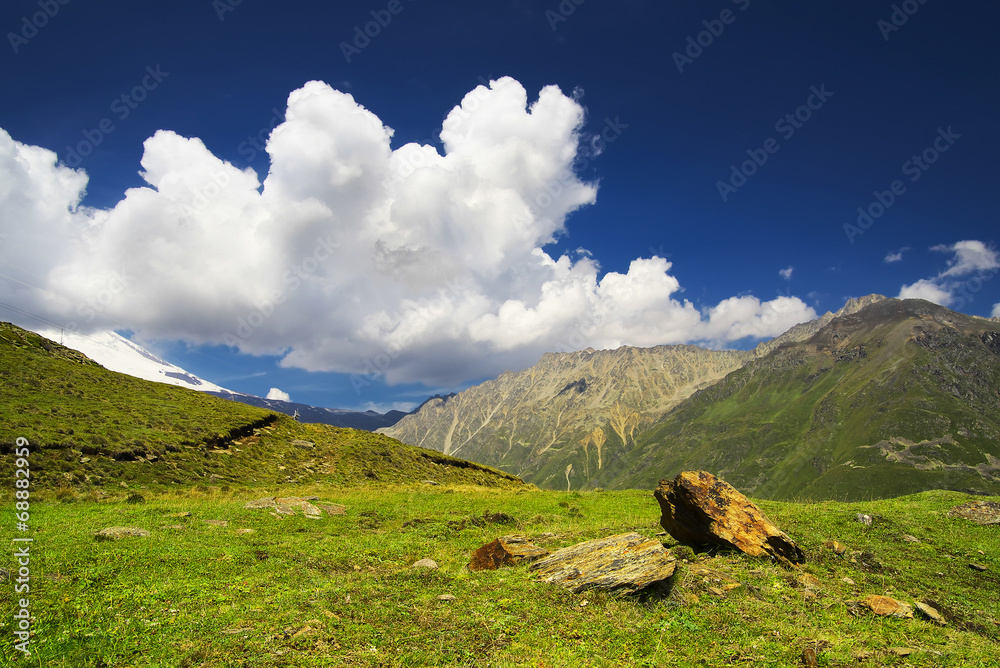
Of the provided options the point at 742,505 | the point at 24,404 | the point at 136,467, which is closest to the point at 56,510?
the point at 136,467

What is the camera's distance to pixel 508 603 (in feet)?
43.4

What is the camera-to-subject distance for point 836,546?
18.7 metres

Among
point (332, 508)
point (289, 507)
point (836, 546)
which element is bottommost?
point (332, 508)

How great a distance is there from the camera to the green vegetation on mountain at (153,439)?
3278 centimetres

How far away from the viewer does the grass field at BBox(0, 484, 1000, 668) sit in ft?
33.3

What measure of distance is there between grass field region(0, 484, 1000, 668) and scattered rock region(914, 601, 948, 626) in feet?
1.20

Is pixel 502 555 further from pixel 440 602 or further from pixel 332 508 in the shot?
pixel 332 508

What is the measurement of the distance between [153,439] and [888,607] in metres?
50.2

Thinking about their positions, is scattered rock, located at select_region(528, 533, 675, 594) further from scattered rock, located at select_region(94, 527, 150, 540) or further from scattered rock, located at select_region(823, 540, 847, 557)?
scattered rock, located at select_region(94, 527, 150, 540)

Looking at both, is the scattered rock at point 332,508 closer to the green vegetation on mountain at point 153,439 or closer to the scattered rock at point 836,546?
the green vegetation on mountain at point 153,439

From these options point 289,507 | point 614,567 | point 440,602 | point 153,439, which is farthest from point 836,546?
point 153,439

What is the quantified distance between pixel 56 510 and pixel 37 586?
1507 cm

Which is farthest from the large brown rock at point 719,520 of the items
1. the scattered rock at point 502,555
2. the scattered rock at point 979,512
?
the scattered rock at point 979,512

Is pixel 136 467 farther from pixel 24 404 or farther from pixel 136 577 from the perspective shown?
pixel 136 577
